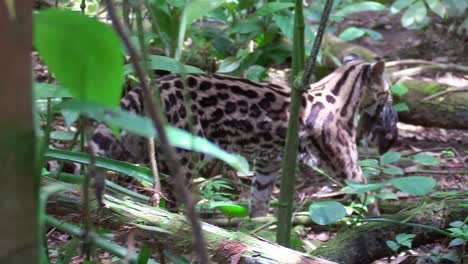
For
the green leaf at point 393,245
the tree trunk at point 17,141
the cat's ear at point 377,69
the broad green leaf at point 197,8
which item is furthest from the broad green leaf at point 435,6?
the tree trunk at point 17,141

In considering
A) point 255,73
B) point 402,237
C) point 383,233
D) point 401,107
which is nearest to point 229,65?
Answer: point 255,73

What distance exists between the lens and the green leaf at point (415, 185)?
2191mm

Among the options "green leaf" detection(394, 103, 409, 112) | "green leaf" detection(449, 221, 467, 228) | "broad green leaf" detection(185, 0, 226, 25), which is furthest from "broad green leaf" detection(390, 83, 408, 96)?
"broad green leaf" detection(185, 0, 226, 25)

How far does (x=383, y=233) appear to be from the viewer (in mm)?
2623

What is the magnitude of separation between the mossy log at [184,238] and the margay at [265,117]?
1.65 metres

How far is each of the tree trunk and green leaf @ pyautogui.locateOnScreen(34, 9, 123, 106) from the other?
5 cm

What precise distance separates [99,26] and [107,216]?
1.09 metres

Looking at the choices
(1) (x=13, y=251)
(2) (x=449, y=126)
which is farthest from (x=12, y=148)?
(2) (x=449, y=126)

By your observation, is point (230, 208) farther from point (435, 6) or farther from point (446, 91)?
point (446, 91)

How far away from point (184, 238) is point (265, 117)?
2.24 meters

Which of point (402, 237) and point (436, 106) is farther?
point (436, 106)

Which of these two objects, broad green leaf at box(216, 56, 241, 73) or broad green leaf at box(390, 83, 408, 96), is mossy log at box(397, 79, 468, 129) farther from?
broad green leaf at box(216, 56, 241, 73)

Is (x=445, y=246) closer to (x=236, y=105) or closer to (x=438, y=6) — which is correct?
(x=236, y=105)

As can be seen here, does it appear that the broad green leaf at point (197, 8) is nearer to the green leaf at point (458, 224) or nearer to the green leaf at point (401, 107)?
the green leaf at point (458, 224)
